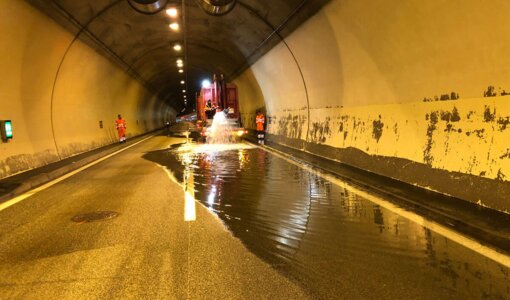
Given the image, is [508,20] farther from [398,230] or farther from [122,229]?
[122,229]

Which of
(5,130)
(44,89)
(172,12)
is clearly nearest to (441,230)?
(5,130)

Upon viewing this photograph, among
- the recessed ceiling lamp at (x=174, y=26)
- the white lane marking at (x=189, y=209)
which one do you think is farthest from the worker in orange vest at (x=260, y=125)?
the white lane marking at (x=189, y=209)

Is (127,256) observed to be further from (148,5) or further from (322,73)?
(148,5)

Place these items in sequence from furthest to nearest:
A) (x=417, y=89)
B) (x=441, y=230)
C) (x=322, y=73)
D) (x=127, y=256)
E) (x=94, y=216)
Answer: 1. (x=322, y=73)
2. (x=417, y=89)
3. (x=94, y=216)
4. (x=441, y=230)
5. (x=127, y=256)

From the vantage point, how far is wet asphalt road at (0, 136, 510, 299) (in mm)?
4324

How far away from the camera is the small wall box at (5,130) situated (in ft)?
38.5

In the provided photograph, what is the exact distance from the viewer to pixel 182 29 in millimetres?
20719

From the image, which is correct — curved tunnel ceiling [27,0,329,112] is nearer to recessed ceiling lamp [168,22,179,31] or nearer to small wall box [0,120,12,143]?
recessed ceiling lamp [168,22,179,31]

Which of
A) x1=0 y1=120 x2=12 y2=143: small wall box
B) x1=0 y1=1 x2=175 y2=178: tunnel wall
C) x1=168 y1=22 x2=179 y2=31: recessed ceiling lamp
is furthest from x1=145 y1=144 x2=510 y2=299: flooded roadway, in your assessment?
x1=168 y1=22 x2=179 y2=31: recessed ceiling lamp

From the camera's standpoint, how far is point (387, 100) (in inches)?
408

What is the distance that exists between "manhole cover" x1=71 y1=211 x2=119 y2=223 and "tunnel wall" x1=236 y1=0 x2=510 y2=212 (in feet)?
18.4

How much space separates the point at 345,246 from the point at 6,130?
9.80 metres

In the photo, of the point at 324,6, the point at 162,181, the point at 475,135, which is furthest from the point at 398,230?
the point at 324,6

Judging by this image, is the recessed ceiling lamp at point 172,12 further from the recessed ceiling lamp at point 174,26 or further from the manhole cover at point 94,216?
the manhole cover at point 94,216
